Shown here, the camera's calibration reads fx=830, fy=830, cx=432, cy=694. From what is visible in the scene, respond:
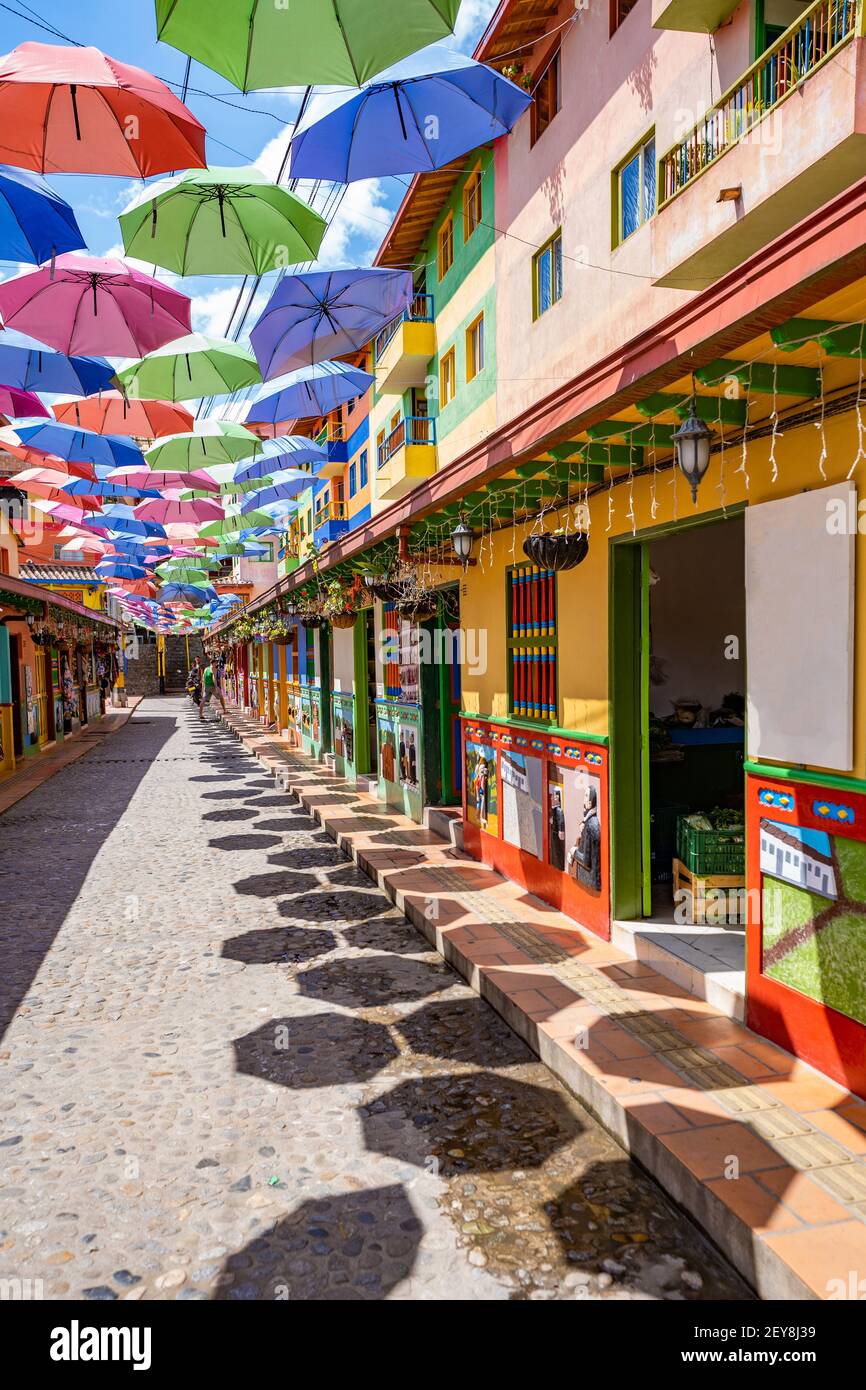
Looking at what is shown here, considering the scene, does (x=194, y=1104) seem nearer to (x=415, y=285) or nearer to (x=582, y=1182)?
(x=582, y=1182)

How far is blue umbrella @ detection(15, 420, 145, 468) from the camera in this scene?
14.7 metres

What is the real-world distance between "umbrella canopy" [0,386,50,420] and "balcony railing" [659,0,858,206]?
9796 mm

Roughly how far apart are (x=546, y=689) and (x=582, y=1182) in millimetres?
4649

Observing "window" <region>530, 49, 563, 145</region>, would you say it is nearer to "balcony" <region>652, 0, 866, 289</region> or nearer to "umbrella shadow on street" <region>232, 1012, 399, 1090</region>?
"balcony" <region>652, 0, 866, 289</region>

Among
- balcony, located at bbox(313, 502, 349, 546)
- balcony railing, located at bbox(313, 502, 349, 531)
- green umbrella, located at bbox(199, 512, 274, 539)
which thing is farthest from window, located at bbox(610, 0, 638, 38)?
green umbrella, located at bbox(199, 512, 274, 539)

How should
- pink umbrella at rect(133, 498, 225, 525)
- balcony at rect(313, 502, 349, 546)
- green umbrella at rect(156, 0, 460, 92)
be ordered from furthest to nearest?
balcony at rect(313, 502, 349, 546) < pink umbrella at rect(133, 498, 225, 525) < green umbrella at rect(156, 0, 460, 92)

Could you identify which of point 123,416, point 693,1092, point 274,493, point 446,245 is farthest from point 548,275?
point 274,493

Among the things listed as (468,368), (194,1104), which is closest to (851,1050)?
(194,1104)

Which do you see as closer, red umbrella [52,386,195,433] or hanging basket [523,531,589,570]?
hanging basket [523,531,589,570]

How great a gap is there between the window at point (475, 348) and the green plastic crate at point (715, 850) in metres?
8.05

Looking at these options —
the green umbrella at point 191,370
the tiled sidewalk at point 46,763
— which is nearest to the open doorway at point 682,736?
the green umbrella at point 191,370

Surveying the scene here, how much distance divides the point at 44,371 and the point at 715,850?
1129 centimetres

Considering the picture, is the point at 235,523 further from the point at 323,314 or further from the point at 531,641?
the point at 531,641

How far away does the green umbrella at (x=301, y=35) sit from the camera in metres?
5.25
